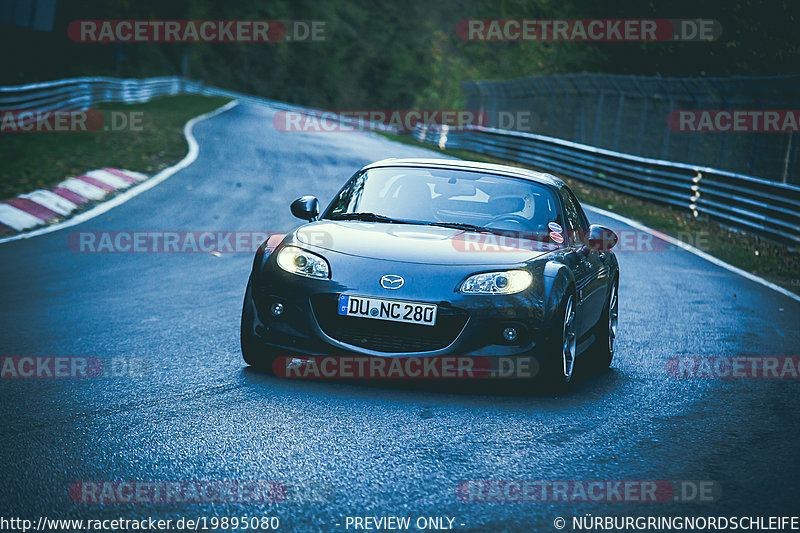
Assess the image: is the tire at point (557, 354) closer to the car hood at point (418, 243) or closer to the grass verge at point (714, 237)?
the car hood at point (418, 243)

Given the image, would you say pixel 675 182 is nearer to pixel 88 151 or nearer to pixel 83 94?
pixel 88 151

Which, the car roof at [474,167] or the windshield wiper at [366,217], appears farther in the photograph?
the car roof at [474,167]

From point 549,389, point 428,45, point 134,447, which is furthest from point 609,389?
point 428,45

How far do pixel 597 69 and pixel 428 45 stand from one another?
237ft

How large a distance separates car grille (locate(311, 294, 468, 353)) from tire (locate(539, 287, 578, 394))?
0.54 m

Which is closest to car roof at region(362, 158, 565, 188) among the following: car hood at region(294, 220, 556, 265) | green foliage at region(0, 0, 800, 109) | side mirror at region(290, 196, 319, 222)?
side mirror at region(290, 196, 319, 222)

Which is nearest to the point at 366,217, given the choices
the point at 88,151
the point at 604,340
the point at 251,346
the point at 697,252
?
the point at 251,346

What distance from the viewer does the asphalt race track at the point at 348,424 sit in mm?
3941

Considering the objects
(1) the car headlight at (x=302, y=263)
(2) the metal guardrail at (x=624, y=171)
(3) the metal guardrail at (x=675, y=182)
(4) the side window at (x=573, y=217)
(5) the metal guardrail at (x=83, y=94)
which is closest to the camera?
(1) the car headlight at (x=302, y=263)

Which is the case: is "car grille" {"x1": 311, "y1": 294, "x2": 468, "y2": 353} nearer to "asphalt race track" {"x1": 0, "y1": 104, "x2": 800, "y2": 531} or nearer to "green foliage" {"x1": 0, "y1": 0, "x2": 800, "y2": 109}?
"asphalt race track" {"x1": 0, "y1": 104, "x2": 800, "y2": 531}

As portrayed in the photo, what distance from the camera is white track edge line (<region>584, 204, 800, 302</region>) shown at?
1188 centimetres

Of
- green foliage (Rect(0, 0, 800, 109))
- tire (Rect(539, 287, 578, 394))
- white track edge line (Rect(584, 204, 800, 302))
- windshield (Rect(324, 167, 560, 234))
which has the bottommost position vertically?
white track edge line (Rect(584, 204, 800, 302))

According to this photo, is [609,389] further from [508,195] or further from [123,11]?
[123,11]

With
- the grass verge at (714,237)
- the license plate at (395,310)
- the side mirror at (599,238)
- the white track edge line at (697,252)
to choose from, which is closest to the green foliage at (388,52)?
the grass verge at (714,237)
